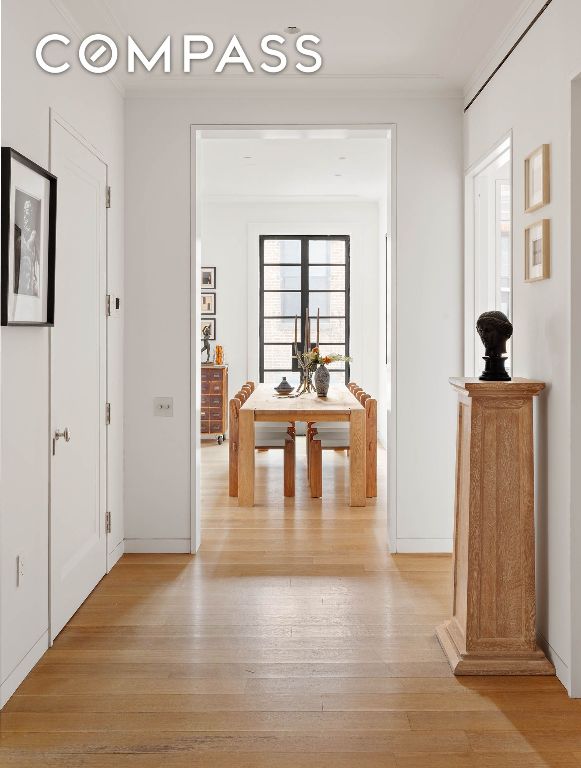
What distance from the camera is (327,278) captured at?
930 centimetres

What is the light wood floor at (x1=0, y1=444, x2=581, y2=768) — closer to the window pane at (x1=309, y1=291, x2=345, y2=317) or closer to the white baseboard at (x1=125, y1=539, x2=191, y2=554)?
the white baseboard at (x1=125, y1=539, x2=191, y2=554)

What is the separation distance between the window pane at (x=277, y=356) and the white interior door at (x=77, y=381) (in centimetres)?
543

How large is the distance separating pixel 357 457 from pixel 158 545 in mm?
1740

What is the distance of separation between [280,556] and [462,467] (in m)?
1.65

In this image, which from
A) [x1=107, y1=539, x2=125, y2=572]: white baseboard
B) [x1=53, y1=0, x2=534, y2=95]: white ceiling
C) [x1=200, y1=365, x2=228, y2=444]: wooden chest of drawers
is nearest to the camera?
[x1=53, y1=0, x2=534, y2=95]: white ceiling

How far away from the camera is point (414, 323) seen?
440cm

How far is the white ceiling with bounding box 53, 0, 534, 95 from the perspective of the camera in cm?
329

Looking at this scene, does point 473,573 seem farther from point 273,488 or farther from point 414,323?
point 273,488

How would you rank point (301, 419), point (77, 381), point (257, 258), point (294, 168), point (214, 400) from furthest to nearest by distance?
point (257, 258)
point (214, 400)
point (294, 168)
point (301, 419)
point (77, 381)

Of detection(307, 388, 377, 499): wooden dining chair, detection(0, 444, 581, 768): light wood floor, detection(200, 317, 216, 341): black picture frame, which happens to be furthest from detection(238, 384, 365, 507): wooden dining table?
detection(200, 317, 216, 341): black picture frame

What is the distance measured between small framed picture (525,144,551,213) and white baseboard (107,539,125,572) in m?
2.80

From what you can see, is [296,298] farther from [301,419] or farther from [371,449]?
[301,419]

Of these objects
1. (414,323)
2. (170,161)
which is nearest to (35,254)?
(170,161)

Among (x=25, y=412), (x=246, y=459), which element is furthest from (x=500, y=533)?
(x=246, y=459)
